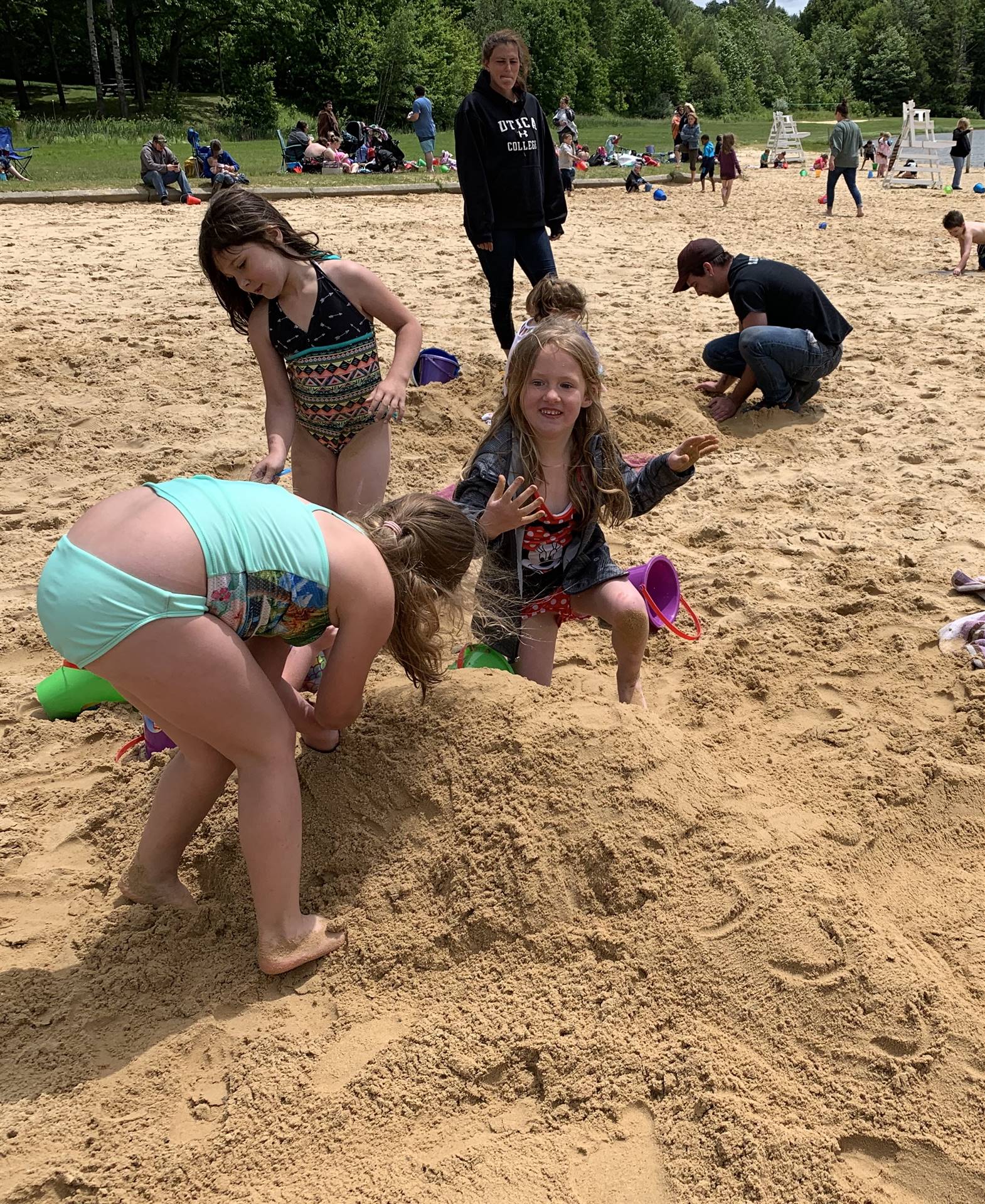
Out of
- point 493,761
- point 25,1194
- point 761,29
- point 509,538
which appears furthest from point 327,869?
point 761,29

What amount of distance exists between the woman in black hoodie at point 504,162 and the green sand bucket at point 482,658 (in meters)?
3.12

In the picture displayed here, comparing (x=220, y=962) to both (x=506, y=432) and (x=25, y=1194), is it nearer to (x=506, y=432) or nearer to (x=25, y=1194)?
(x=25, y=1194)

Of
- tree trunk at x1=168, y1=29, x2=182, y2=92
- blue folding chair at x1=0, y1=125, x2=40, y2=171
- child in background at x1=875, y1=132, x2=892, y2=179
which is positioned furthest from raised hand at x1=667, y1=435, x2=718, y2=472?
tree trunk at x1=168, y1=29, x2=182, y2=92

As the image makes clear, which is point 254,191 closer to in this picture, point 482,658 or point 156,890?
point 482,658

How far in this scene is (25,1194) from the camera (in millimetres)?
1754

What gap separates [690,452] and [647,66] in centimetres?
5336

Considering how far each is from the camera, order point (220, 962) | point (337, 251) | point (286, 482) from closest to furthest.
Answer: point (220, 962)
point (286, 482)
point (337, 251)

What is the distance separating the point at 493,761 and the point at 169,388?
4117 mm

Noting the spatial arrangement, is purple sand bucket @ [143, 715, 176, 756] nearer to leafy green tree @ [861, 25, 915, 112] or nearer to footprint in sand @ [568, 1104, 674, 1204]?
footprint in sand @ [568, 1104, 674, 1204]

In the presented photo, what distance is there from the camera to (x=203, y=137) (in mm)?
27297

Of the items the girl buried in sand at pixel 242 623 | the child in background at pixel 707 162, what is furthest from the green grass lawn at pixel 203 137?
the girl buried in sand at pixel 242 623

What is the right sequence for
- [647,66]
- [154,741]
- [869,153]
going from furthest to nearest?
1. [647,66]
2. [869,153]
3. [154,741]

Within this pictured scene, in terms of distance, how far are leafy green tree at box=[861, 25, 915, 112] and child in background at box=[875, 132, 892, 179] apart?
3818 cm

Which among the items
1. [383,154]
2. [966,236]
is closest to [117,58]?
[383,154]
